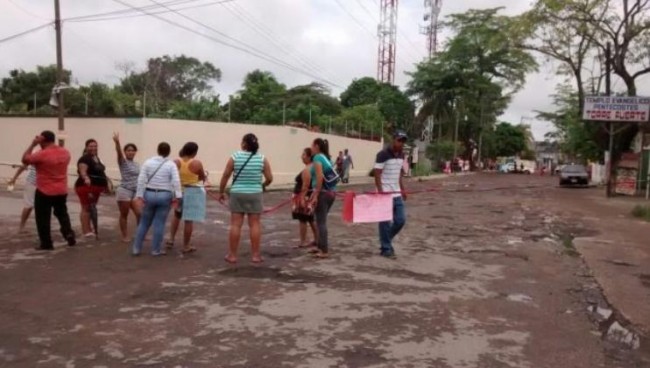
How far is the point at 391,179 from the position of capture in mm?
9094

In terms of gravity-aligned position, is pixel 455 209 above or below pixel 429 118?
below

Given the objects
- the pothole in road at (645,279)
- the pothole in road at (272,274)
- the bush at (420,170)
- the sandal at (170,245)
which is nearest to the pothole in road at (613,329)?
the pothole in road at (645,279)

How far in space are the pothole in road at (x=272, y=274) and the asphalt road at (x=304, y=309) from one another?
0.02 m

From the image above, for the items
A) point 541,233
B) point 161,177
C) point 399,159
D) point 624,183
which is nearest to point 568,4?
point 624,183

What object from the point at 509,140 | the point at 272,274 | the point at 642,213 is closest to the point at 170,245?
the point at 272,274

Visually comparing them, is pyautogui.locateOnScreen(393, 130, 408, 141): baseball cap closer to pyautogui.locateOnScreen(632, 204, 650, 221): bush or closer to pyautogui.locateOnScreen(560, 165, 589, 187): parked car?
pyautogui.locateOnScreen(632, 204, 650, 221): bush

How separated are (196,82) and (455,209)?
52341mm

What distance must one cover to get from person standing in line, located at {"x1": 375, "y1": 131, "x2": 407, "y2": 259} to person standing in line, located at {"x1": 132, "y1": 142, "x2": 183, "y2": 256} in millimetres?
2759

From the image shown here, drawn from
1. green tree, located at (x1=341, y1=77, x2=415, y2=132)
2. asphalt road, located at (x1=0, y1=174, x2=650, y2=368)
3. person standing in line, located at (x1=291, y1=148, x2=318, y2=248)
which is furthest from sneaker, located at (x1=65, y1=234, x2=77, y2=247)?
green tree, located at (x1=341, y1=77, x2=415, y2=132)

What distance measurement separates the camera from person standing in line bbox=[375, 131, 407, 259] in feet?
29.5

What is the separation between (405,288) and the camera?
7.18 meters

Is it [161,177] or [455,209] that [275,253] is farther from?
[455,209]

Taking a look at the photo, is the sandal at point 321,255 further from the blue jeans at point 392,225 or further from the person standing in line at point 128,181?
the person standing in line at point 128,181

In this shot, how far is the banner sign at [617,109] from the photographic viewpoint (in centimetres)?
2416
